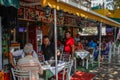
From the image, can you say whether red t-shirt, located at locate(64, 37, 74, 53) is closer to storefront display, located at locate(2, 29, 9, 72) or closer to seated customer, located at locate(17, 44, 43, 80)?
storefront display, located at locate(2, 29, 9, 72)

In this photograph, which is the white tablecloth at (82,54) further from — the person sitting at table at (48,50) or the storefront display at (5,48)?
the storefront display at (5,48)

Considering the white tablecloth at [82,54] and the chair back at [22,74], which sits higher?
the chair back at [22,74]

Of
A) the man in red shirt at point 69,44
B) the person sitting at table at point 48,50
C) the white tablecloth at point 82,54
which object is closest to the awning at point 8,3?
the person sitting at table at point 48,50

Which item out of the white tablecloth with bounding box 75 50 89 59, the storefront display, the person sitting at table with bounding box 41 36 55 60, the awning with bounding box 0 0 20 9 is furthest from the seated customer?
the white tablecloth with bounding box 75 50 89 59

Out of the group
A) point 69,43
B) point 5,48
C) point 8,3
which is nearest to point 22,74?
point 8,3

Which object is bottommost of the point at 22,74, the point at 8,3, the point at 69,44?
the point at 22,74

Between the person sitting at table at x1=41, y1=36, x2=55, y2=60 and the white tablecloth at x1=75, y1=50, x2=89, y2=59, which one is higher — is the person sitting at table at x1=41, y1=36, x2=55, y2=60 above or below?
above

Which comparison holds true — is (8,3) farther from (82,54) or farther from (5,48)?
(82,54)

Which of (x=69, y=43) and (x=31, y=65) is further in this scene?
(x=69, y=43)

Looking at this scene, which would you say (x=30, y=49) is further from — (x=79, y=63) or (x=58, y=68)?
(x=79, y=63)

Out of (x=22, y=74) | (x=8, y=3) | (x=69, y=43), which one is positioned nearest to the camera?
(x=22, y=74)

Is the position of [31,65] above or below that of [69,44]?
below

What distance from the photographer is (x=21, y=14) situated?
31.6ft

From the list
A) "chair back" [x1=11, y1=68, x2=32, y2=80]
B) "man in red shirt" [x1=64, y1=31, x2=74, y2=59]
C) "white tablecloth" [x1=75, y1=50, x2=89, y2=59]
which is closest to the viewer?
"chair back" [x1=11, y1=68, x2=32, y2=80]
